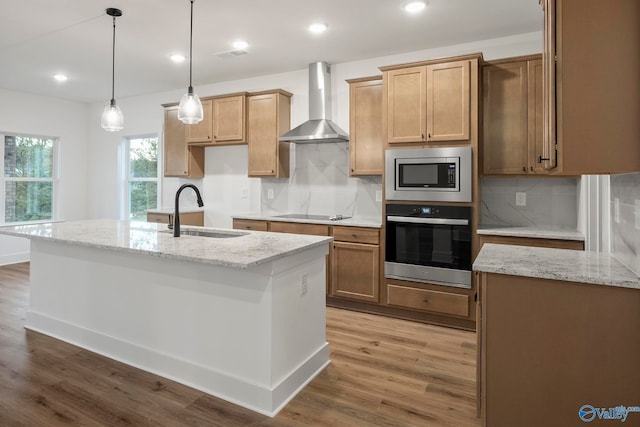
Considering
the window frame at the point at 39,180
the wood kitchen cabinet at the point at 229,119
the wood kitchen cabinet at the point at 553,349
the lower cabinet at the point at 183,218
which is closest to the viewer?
the wood kitchen cabinet at the point at 553,349

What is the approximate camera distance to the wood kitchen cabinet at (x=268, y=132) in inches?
177

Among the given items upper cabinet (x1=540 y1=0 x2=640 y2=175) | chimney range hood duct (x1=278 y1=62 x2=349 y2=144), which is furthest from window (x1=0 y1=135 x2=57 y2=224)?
upper cabinet (x1=540 y1=0 x2=640 y2=175)

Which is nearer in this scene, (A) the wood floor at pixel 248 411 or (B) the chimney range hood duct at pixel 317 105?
(A) the wood floor at pixel 248 411

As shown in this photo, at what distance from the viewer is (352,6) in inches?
119

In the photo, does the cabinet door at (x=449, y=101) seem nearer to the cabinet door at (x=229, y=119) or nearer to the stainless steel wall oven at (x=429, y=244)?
the stainless steel wall oven at (x=429, y=244)

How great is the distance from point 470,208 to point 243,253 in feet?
6.90

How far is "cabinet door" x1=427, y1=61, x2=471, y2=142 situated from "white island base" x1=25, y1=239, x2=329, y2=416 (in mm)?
1629

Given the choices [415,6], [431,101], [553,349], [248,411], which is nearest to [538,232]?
[431,101]

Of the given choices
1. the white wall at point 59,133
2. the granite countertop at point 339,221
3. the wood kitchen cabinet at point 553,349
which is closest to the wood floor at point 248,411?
the wood kitchen cabinet at point 553,349

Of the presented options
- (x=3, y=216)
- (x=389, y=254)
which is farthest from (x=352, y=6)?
(x=3, y=216)

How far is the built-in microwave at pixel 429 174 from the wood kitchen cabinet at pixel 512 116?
0.33 metres

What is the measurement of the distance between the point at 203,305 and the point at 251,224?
2.12m

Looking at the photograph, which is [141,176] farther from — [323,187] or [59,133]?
[323,187]

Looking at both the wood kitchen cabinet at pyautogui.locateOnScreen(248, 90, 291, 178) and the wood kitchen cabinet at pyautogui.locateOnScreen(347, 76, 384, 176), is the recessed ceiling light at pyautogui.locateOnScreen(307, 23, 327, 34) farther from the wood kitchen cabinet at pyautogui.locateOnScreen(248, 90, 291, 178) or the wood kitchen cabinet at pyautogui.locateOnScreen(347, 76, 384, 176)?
the wood kitchen cabinet at pyautogui.locateOnScreen(248, 90, 291, 178)
